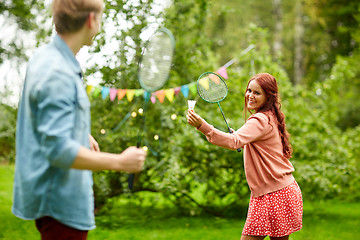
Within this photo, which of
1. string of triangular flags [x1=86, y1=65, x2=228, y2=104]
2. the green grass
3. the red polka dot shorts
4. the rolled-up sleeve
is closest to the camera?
the rolled-up sleeve

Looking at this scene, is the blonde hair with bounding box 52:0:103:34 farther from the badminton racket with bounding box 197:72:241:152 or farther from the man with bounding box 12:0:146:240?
the badminton racket with bounding box 197:72:241:152

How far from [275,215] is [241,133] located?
62 cm

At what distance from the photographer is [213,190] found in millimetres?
6336

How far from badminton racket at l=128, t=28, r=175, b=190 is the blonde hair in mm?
770

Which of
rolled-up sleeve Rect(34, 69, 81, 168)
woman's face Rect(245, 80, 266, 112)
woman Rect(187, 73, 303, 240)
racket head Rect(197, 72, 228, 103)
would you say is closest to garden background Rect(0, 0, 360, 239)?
racket head Rect(197, 72, 228, 103)

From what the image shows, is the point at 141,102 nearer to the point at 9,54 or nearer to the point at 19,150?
the point at 19,150

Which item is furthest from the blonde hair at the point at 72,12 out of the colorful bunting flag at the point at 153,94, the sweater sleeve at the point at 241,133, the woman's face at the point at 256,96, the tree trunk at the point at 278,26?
the tree trunk at the point at 278,26

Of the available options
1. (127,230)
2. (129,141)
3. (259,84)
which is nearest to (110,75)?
(129,141)

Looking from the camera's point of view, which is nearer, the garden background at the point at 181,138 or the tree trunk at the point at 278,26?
the garden background at the point at 181,138

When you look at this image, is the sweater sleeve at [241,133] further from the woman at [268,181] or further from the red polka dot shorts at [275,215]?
the red polka dot shorts at [275,215]

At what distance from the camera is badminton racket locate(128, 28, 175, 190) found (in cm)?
241

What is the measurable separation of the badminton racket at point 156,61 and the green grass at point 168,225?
309 cm

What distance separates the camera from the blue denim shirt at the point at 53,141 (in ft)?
4.73

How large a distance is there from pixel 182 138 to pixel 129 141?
89cm
